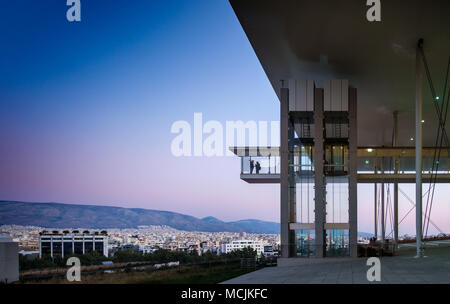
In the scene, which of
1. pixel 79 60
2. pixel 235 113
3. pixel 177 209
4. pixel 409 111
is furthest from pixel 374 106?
pixel 79 60

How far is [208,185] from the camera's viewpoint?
70.9ft

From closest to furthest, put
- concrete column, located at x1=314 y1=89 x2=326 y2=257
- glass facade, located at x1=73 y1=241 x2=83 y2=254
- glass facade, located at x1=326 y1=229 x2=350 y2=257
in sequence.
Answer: glass facade, located at x1=73 y1=241 x2=83 y2=254 < glass facade, located at x1=326 y1=229 x2=350 y2=257 < concrete column, located at x1=314 y1=89 x2=326 y2=257

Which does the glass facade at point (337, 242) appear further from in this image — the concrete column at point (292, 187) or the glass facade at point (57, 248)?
the glass facade at point (57, 248)

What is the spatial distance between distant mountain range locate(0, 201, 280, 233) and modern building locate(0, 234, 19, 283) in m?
1.17

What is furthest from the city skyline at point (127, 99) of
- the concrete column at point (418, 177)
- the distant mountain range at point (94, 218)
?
the concrete column at point (418, 177)

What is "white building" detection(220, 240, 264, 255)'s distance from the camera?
2178cm

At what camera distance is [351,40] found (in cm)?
1906

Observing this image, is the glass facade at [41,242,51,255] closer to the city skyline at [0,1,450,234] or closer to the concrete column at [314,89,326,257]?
the city skyline at [0,1,450,234]

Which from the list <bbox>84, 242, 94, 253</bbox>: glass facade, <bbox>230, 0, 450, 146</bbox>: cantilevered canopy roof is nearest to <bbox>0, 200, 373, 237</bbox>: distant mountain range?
<bbox>84, 242, 94, 253</bbox>: glass facade

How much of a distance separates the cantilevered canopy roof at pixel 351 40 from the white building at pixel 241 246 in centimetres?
859

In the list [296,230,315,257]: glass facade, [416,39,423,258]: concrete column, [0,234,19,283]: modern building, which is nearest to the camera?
[0,234,19,283]: modern building

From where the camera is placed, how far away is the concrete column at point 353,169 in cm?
1981

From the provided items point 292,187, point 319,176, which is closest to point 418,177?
point 319,176
